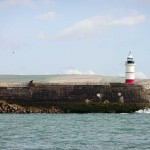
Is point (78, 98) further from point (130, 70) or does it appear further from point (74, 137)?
point (74, 137)

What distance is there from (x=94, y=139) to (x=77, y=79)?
127 m

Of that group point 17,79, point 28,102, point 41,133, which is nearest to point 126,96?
point 28,102

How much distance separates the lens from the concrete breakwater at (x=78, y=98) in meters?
73.2

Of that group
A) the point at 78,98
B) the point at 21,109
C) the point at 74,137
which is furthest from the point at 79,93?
the point at 74,137

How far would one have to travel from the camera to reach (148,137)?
127 ft

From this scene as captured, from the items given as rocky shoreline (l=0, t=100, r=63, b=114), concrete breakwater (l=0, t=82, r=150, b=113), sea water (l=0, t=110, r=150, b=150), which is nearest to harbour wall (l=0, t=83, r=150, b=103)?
concrete breakwater (l=0, t=82, r=150, b=113)

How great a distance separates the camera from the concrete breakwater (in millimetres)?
A: 73250

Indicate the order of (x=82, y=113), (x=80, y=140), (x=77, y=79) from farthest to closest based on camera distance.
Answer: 1. (x=77, y=79)
2. (x=82, y=113)
3. (x=80, y=140)

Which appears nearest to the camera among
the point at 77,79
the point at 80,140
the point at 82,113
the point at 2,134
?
the point at 80,140

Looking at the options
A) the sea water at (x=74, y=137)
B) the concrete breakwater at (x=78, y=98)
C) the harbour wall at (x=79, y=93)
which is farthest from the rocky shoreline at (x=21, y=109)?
the sea water at (x=74, y=137)

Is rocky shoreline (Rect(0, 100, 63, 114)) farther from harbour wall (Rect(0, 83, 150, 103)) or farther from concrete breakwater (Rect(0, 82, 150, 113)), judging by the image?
harbour wall (Rect(0, 83, 150, 103))

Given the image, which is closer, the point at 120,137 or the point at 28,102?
the point at 120,137

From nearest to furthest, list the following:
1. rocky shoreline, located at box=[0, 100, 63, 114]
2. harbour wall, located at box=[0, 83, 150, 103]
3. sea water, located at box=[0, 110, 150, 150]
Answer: sea water, located at box=[0, 110, 150, 150]
rocky shoreline, located at box=[0, 100, 63, 114]
harbour wall, located at box=[0, 83, 150, 103]

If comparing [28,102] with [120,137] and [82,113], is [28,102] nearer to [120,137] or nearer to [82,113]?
[82,113]
